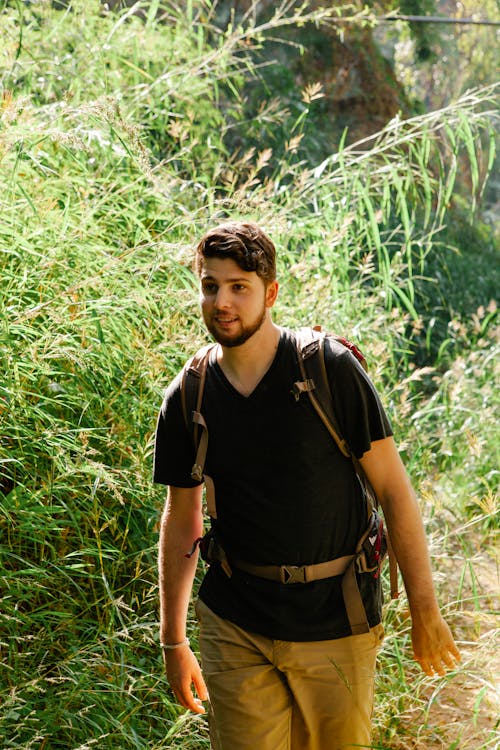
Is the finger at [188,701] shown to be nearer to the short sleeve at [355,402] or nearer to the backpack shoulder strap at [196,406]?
the backpack shoulder strap at [196,406]

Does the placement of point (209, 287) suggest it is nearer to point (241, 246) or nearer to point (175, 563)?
point (241, 246)

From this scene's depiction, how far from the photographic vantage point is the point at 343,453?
2566 millimetres

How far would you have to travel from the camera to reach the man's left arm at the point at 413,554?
2.51 meters

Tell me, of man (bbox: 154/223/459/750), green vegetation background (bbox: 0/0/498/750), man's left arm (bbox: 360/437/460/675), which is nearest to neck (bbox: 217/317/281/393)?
man (bbox: 154/223/459/750)

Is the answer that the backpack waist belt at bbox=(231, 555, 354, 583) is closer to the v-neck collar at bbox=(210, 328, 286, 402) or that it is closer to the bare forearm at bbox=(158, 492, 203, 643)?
the bare forearm at bbox=(158, 492, 203, 643)

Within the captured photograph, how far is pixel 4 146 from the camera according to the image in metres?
3.73

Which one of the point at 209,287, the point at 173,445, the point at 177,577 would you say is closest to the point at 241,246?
the point at 209,287

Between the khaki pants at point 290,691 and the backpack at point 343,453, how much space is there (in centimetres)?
10

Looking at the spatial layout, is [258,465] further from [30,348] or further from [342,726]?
[30,348]

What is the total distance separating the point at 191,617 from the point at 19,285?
4.67ft

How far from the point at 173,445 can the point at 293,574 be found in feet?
1.66

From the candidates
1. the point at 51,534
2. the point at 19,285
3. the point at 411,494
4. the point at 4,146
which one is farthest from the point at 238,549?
the point at 4,146

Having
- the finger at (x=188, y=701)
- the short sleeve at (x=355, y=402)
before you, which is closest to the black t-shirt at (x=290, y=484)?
the short sleeve at (x=355, y=402)

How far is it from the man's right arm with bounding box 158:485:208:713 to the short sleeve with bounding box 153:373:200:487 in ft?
0.20
